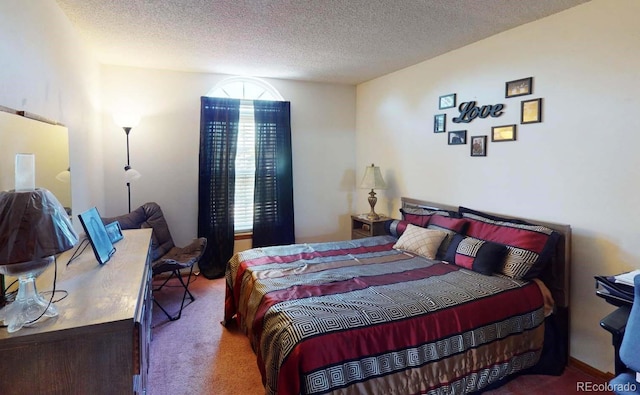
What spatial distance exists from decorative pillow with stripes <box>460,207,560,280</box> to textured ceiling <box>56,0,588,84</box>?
155 cm

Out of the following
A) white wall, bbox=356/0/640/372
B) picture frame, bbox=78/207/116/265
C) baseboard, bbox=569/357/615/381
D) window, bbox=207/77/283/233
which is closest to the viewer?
picture frame, bbox=78/207/116/265

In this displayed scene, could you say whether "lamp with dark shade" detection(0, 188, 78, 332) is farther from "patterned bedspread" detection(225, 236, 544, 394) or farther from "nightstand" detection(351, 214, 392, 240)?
"nightstand" detection(351, 214, 392, 240)

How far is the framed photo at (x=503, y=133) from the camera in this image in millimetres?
2816

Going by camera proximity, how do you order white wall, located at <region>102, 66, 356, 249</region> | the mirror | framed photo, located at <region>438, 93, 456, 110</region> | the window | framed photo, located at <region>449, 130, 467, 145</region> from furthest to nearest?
1. the window
2. white wall, located at <region>102, 66, 356, 249</region>
3. framed photo, located at <region>438, 93, 456, 110</region>
4. framed photo, located at <region>449, 130, 467, 145</region>
5. the mirror

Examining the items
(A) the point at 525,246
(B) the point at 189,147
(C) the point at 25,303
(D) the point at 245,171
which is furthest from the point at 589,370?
(B) the point at 189,147

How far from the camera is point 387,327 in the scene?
72.3 inches

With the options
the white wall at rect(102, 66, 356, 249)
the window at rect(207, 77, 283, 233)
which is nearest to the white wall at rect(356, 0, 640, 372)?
the white wall at rect(102, 66, 356, 249)

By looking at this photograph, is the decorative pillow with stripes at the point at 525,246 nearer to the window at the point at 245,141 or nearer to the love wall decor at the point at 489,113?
the love wall decor at the point at 489,113

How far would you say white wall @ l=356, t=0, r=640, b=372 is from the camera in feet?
7.09

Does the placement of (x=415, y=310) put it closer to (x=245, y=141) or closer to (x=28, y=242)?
(x=28, y=242)

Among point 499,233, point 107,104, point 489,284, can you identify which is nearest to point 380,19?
point 499,233

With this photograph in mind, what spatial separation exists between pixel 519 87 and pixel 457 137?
2.34 ft

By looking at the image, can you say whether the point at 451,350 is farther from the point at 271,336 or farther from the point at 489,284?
the point at 271,336

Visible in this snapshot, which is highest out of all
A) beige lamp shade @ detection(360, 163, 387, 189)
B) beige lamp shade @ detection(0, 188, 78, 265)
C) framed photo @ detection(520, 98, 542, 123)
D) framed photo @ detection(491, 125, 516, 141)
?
framed photo @ detection(520, 98, 542, 123)
